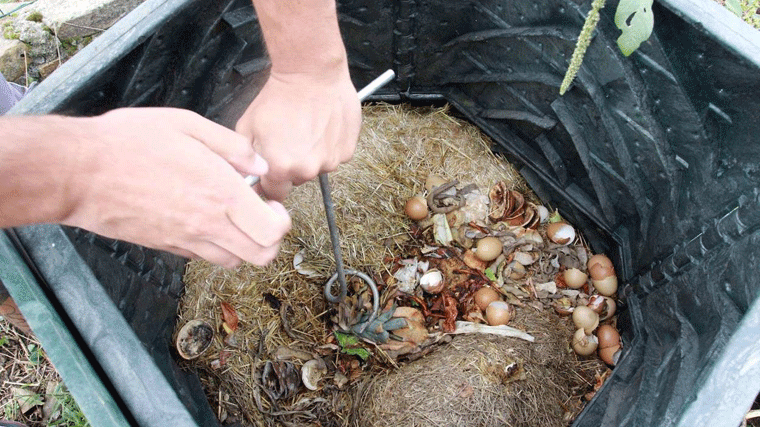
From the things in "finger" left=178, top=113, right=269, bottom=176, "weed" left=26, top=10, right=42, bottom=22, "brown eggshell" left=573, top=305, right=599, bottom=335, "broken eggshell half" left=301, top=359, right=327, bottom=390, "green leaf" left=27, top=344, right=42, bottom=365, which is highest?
"finger" left=178, top=113, right=269, bottom=176

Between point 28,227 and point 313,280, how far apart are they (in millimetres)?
1074

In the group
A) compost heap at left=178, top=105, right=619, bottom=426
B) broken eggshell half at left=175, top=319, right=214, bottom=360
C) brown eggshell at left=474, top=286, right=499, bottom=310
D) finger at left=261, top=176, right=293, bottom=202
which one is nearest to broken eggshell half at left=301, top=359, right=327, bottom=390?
compost heap at left=178, top=105, right=619, bottom=426

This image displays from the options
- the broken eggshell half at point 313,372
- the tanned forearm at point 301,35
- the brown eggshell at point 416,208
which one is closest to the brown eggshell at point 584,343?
the brown eggshell at point 416,208

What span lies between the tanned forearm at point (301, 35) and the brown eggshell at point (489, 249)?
1121 mm

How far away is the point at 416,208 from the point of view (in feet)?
6.73

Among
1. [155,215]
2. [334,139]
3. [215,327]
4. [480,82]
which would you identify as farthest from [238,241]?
[480,82]

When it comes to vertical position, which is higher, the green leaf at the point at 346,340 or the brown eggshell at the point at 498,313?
the brown eggshell at the point at 498,313

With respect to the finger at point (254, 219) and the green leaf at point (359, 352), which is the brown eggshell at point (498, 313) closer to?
the green leaf at point (359, 352)

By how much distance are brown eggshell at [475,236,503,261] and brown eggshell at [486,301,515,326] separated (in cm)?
18

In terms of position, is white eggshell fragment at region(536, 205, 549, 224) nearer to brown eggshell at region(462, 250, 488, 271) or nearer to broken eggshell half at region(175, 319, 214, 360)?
brown eggshell at region(462, 250, 488, 271)

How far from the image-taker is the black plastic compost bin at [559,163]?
36.4 inches

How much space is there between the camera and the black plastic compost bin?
926 mm

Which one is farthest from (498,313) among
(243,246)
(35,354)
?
(35,354)

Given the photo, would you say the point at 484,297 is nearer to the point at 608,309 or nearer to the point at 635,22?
the point at 608,309
